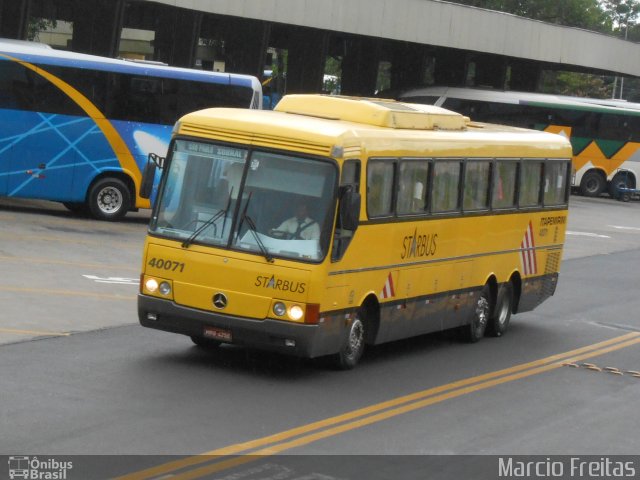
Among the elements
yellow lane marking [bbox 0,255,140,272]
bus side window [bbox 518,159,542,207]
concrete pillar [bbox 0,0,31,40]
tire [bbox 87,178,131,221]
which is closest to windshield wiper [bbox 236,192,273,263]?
bus side window [bbox 518,159,542,207]

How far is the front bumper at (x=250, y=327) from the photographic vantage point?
12875mm

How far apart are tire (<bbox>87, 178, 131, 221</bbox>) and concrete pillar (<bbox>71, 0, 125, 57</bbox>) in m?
10.7

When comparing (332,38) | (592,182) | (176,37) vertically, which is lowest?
(592,182)

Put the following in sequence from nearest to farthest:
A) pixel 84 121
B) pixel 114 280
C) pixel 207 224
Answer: pixel 207 224 → pixel 114 280 → pixel 84 121

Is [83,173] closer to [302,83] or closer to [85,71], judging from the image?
[85,71]

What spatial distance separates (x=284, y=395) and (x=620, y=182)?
42.2 metres

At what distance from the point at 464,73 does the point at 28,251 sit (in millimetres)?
37152

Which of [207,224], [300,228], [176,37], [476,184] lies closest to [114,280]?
[476,184]

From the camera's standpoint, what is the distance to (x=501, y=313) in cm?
1792

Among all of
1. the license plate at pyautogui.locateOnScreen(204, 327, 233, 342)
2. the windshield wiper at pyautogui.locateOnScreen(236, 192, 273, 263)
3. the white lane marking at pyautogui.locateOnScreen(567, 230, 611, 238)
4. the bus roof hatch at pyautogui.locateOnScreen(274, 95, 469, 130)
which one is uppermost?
the bus roof hatch at pyautogui.locateOnScreen(274, 95, 469, 130)

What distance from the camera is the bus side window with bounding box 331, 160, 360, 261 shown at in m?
13.2

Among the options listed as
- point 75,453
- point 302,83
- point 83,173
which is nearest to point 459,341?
point 75,453

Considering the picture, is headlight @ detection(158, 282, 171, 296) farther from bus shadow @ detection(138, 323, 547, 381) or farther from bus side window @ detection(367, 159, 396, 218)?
bus side window @ detection(367, 159, 396, 218)

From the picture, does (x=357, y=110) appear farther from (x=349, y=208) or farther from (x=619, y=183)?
(x=619, y=183)
